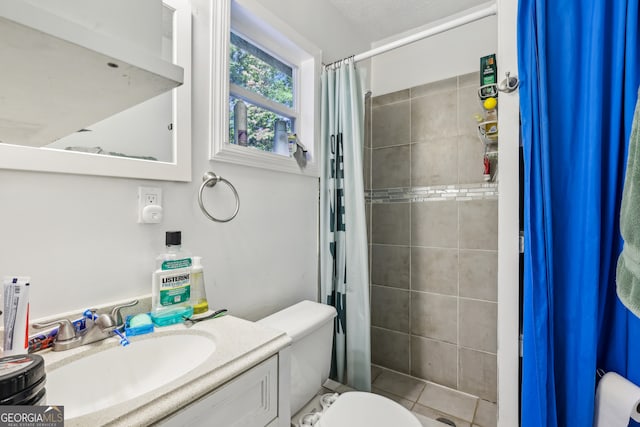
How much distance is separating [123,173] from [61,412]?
606mm

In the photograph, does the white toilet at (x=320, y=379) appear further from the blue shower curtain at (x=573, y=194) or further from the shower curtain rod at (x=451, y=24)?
the shower curtain rod at (x=451, y=24)

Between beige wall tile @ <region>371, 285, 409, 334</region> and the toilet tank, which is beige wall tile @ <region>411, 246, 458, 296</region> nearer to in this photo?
beige wall tile @ <region>371, 285, 409, 334</region>

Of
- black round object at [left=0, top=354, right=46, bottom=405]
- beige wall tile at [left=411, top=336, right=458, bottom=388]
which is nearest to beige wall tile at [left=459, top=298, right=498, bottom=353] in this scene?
beige wall tile at [left=411, top=336, right=458, bottom=388]

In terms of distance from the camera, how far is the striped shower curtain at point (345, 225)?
147cm

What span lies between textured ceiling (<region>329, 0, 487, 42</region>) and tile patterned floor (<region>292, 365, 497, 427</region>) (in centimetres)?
215

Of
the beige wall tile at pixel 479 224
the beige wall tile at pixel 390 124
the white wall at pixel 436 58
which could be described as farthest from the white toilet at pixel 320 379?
the white wall at pixel 436 58

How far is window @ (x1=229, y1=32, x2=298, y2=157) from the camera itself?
1284mm

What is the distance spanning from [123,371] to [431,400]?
63.5 inches

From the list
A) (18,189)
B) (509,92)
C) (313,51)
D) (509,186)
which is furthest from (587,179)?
(18,189)

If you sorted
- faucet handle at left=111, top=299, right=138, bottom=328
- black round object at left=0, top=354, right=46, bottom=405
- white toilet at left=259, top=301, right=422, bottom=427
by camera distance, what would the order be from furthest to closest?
white toilet at left=259, top=301, right=422, bottom=427
faucet handle at left=111, top=299, right=138, bottom=328
black round object at left=0, top=354, right=46, bottom=405

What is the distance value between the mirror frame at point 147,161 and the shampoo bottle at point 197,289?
303mm

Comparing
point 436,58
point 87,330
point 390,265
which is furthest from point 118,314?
point 436,58

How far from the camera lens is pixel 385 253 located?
1976 mm

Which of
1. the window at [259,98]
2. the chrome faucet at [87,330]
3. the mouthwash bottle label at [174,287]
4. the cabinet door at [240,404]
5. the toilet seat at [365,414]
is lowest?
the toilet seat at [365,414]
